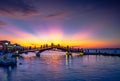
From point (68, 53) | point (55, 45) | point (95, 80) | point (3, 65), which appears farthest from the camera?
point (68, 53)

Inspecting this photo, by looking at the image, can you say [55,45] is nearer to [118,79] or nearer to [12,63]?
[12,63]

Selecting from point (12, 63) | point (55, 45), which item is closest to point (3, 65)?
point (12, 63)

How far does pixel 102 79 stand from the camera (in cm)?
3912

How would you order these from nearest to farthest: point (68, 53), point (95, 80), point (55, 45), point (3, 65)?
point (95, 80) < point (3, 65) < point (55, 45) < point (68, 53)

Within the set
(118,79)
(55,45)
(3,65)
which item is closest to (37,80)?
(118,79)

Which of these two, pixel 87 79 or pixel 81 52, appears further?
pixel 81 52

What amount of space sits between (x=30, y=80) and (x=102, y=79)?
12.7 metres

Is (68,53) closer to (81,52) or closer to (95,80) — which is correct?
(81,52)

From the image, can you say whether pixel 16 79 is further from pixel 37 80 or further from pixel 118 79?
pixel 118 79

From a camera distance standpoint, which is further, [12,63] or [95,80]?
[12,63]

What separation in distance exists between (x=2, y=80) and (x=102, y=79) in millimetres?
17739

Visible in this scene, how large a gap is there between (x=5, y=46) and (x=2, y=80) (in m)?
89.6

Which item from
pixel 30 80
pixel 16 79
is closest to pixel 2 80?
pixel 16 79

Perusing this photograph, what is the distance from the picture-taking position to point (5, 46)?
126 meters
